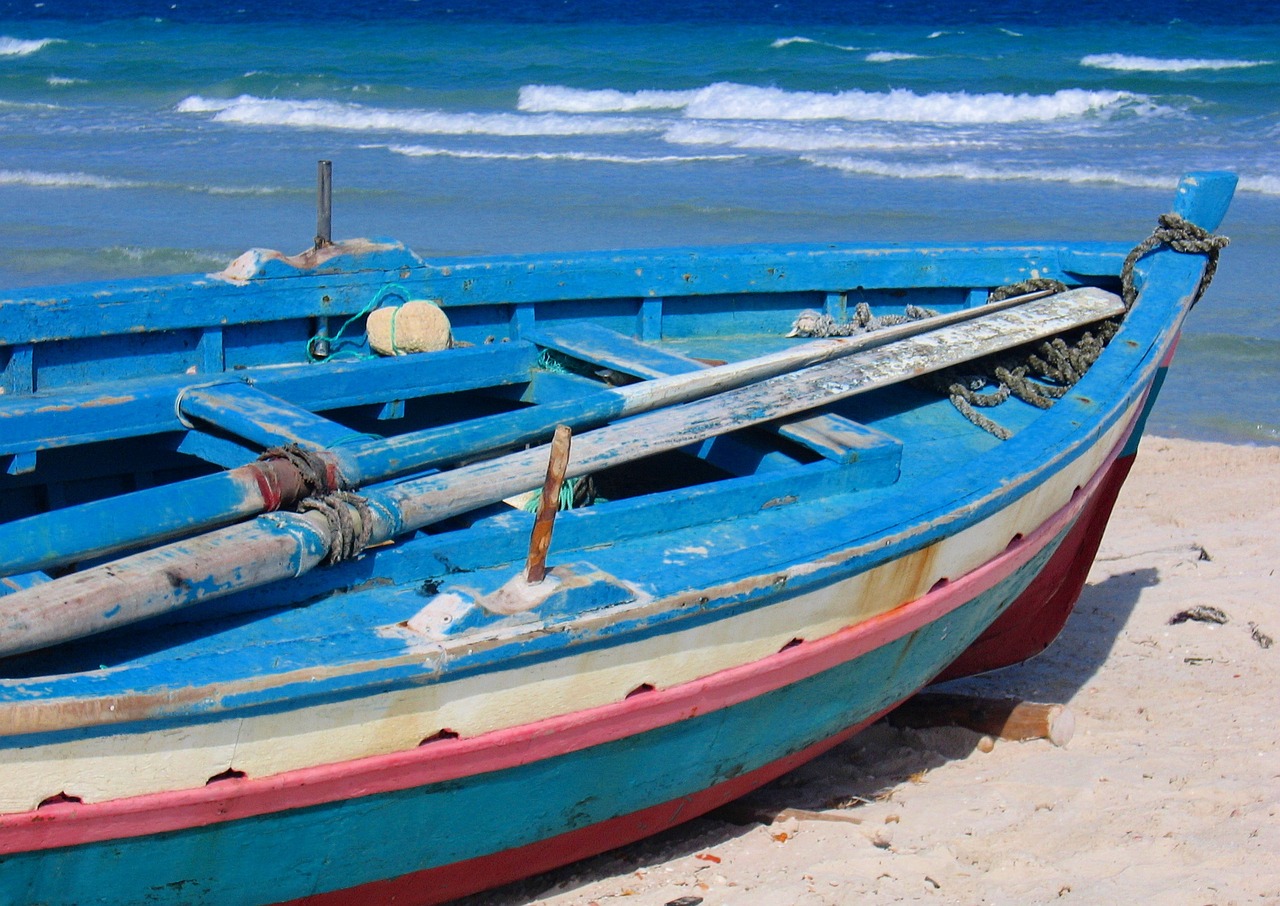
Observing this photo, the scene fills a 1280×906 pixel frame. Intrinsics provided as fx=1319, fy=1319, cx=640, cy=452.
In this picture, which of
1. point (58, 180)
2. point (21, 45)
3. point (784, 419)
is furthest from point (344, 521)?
point (21, 45)

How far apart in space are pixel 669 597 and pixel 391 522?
60 cm

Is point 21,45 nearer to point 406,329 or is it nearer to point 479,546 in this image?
point 406,329

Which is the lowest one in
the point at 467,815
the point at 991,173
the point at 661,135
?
the point at 467,815

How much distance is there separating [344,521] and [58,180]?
12820 millimetres

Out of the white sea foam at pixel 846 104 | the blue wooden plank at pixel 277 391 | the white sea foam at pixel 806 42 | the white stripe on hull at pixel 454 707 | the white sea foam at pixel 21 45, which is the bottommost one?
the white stripe on hull at pixel 454 707

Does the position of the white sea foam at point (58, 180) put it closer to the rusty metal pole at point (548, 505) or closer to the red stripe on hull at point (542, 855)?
the red stripe on hull at point (542, 855)

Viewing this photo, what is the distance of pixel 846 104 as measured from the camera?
20.8 m

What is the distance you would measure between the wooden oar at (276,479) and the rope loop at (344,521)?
92 millimetres

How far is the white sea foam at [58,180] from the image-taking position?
1370 centimetres

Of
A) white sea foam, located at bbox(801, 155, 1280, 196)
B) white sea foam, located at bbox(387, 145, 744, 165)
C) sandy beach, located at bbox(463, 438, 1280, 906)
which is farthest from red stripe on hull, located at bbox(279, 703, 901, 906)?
white sea foam, located at bbox(387, 145, 744, 165)

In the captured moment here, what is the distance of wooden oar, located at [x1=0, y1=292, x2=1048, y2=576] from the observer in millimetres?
2523

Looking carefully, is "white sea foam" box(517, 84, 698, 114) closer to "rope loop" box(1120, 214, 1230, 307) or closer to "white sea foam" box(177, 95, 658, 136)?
"white sea foam" box(177, 95, 658, 136)

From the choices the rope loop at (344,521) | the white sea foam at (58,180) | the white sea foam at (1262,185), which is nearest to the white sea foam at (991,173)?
the white sea foam at (1262,185)

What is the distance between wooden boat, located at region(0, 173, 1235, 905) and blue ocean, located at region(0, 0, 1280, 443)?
3.97 metres
